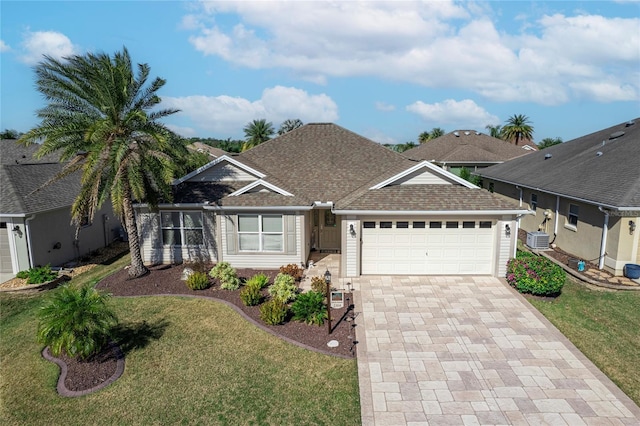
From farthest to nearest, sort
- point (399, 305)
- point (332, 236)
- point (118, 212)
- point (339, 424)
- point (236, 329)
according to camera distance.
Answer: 1. point (332, 236)
2. point (118, 212)
3. point (399, 305)
4. point (236, 329)
5. point (339, 424)

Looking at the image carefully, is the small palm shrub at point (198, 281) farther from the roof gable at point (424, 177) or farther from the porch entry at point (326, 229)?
the roof gable at point (424, 177)

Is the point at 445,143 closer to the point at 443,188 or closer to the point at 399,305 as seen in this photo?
the point at 443,188

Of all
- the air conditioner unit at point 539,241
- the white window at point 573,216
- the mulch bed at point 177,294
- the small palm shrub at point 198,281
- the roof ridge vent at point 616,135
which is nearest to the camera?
the mulch bed at point 177,294

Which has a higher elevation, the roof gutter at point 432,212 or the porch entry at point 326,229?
the roof gutter at point 432,212

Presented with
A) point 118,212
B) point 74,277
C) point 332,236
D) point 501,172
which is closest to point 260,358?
point 118,212

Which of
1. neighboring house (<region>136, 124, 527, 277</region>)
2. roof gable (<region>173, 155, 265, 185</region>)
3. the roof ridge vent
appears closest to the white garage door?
neighboring house (<region>136, 124, 527, 277</region>)

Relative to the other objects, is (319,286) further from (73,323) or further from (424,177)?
(73,323)

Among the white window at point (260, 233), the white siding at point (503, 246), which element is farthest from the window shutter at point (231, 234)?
the white siding at point (503, 246)
